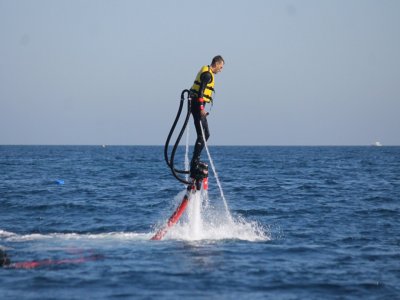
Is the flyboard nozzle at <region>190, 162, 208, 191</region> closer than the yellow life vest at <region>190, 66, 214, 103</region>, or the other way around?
the yellow life vest at <region>190, 66, 214, 103</region>

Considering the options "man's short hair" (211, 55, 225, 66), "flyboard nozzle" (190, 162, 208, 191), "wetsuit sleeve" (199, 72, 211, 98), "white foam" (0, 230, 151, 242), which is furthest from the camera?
"white foam" (0, 230, 151, 242)

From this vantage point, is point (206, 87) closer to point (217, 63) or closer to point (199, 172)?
point (217, 63)

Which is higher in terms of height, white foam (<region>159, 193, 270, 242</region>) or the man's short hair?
the man's short hair

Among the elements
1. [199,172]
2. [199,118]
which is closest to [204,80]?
[199,118]

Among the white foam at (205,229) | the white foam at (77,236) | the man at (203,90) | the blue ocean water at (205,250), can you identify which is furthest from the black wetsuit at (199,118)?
the white foam at (77,236)

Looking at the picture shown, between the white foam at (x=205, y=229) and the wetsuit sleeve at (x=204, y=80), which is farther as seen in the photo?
the white foam at (x=205, y=229)

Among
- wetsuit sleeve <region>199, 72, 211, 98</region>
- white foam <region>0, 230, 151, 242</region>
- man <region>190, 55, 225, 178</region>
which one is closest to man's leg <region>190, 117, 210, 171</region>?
man <region>190, 55, 225, 178</region>

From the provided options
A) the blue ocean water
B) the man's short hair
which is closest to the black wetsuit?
the man's short hair

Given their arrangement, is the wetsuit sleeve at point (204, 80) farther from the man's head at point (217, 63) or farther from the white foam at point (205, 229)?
the white foam at point (205, 229)

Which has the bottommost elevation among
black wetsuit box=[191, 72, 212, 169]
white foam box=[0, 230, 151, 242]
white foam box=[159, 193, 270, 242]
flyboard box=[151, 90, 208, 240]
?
white foam box=[0, 230, 151, 242]

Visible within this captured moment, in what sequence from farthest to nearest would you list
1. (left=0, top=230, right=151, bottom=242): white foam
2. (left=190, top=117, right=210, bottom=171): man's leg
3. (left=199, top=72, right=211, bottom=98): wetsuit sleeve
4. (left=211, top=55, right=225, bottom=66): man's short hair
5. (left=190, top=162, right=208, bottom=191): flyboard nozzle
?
(left=0, top=230, right=151, bottom=242): white foam < (left=190, top=162, right=208, bottom=191): flyboard nozzle < (left=190, top=117, right=210, bottom=171): man's leg < (left=211, top=55, right=225, bottom=66): man's short hair < (left=199, top=72, right=211, bottom=98): wetsuit sleeve

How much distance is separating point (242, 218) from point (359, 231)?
15.3 ft

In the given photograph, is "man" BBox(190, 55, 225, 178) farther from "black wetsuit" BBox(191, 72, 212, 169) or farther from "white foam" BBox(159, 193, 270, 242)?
"white foam" BBox(159, 193, 270, 242)

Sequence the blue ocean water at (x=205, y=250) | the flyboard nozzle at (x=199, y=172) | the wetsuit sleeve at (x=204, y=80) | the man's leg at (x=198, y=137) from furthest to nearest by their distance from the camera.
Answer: the flyboard nozzle at (x=199, y=172) → the man's leg at (x=198, y=137) → the wetsuit sleeve at (x=204, y=80) → the blue ocean water at (x=205, y=250)
